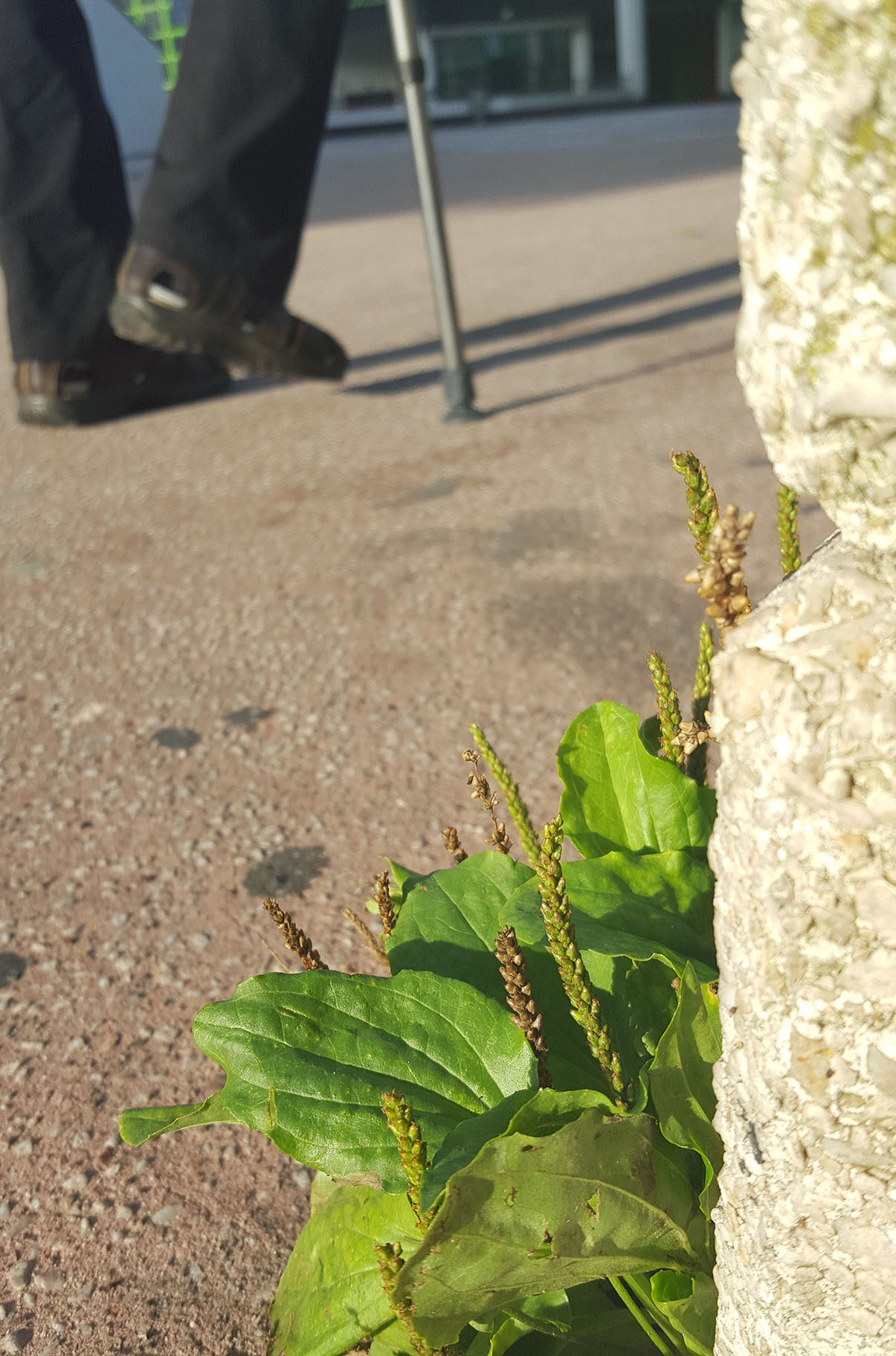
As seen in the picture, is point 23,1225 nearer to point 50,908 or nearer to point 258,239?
point 50,908

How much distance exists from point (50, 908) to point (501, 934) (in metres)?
1.07

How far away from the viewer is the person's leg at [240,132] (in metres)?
2.85

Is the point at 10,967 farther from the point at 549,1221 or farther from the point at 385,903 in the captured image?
the point at 549,1221

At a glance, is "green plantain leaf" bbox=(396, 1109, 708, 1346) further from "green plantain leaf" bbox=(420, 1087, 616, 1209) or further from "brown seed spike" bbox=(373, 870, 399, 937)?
"brown seed spike" bbox=(373, 870, 399, 937)

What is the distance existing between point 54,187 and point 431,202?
1.09 meters

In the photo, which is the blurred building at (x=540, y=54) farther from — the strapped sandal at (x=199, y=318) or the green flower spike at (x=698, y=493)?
the green flower spike at (x=698, y=493)

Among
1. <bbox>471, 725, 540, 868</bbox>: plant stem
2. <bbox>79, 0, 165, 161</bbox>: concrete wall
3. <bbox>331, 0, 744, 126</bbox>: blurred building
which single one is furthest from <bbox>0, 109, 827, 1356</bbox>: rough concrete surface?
<bbox>331, 0, 744, 126</bbox>: blurred building

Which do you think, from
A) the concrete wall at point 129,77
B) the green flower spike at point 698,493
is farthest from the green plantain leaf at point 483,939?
the concrete wall at point 129,77

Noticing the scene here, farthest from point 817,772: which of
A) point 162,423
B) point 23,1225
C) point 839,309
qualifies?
point 162,423

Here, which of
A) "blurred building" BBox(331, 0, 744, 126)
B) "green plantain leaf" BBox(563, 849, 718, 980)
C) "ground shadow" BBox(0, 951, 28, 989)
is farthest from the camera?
"blurred building" BBox(331, 0, 744, 126)

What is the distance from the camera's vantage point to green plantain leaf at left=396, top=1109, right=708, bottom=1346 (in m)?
0.70

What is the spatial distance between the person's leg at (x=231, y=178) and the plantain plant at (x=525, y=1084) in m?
2.37

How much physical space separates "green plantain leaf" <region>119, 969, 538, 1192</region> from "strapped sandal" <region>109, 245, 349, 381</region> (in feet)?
8.31

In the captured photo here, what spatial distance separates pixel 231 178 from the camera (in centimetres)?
299
